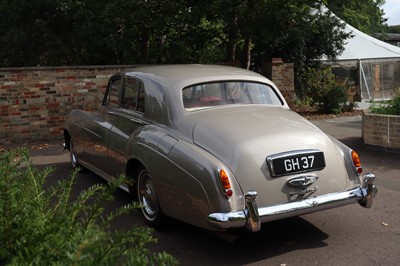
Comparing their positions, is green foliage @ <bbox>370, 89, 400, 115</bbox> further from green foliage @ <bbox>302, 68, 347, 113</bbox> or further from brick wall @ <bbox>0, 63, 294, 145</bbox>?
brick wall @ <bbox>0, 63, 294, 145</bbox>

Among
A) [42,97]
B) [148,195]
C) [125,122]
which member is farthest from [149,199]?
[42,97]

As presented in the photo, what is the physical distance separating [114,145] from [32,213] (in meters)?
3.25

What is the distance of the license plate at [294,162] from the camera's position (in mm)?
4004

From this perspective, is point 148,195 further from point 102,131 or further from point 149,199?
point 102,131

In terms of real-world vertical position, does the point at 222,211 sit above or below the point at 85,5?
below

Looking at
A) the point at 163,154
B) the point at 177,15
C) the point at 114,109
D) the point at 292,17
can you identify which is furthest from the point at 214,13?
the point at 163,154

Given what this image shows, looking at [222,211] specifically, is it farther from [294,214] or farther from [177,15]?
[177,15]

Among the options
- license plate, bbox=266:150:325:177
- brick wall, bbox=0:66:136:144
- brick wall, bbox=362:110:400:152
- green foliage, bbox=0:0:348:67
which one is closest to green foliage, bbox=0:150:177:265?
license plate, bbox=266:150:325:177

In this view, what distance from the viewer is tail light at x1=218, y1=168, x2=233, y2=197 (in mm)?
3794

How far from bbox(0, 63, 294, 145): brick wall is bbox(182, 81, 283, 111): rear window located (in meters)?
6.40

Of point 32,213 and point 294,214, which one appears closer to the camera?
point 32,213

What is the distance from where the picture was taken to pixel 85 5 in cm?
1536

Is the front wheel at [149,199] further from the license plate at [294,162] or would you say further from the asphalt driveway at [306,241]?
the license plate at [294,162]

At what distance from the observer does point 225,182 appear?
12.5 feet
